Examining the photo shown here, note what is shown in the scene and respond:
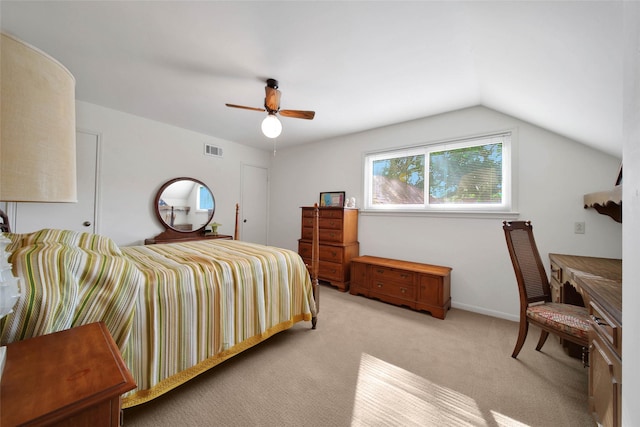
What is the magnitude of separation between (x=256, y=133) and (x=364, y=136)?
1817 mm

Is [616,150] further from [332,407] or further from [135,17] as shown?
[135,17]

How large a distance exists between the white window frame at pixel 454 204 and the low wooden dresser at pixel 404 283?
2.45 feet

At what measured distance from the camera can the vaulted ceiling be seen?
1419 millimetres

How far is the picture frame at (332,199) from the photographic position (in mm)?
4051

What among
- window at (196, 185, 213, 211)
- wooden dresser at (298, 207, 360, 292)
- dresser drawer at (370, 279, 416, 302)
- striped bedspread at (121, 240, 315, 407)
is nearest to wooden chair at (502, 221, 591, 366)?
dresser drawer at (370, 279, 416, 302)

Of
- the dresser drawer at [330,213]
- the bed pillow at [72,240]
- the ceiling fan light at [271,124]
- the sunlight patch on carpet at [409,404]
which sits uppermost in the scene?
the ceiling fan light at [271,124]

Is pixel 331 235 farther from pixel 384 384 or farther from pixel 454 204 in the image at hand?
pixel 384 384

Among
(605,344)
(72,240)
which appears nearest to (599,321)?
(605,344)

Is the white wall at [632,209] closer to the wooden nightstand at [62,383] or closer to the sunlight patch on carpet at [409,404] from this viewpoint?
the sunlight patch on carpet at [409,404]

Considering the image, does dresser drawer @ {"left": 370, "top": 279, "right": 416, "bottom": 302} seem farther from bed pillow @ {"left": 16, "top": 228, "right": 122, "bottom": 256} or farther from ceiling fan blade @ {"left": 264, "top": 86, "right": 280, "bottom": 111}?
bed pillow @ {"left": 16, "top": 228, "right": 122, "bottom": 256}

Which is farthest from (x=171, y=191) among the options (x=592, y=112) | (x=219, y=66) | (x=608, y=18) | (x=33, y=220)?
(x=592, y=112)

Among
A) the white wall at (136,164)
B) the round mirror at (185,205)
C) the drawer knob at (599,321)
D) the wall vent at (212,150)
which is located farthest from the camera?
the wall vent at (212,150)

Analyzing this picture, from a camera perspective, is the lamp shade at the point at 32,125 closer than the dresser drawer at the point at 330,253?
Yes

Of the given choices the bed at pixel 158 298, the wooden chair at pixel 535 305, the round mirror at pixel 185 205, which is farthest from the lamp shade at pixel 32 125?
the round mirror at pixel 185 205
